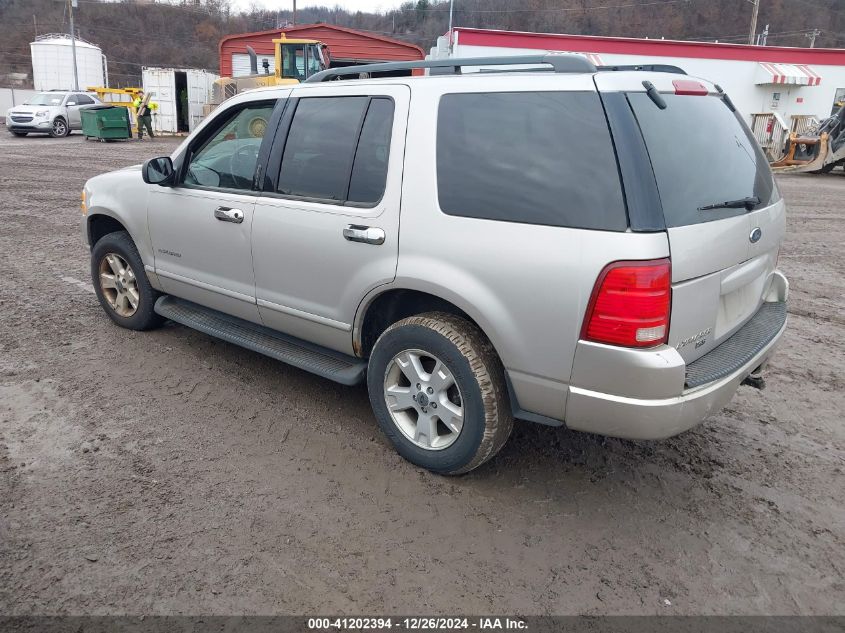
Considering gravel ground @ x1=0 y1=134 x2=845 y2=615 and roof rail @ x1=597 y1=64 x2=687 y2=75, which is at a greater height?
roof rail @ x1=597 y1=64 x2=687 y2=75

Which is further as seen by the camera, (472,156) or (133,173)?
(133,173)

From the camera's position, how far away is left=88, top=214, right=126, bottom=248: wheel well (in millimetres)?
5371

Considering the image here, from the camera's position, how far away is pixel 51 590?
8.53ft

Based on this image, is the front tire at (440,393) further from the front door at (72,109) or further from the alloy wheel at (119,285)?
the front door at (72,109)

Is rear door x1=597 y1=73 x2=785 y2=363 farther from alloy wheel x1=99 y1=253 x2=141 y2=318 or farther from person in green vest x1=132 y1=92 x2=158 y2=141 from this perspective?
person in green vest x1=132 y1=92 x2=158 y2=141

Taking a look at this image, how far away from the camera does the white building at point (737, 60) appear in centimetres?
2855

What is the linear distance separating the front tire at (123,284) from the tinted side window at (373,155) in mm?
2271

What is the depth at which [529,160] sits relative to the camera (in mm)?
2963

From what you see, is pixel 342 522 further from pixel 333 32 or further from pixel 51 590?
pixel 333 32

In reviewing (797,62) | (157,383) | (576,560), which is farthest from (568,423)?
(797,62)

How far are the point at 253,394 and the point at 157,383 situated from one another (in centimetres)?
68

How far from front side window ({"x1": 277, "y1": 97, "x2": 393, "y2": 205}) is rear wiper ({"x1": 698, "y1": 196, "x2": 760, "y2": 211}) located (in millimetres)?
1567

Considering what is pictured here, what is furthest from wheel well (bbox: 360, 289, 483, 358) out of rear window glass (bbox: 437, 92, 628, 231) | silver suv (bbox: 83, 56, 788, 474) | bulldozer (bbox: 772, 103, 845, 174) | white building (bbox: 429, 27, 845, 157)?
white building (bbox: 429, 27, 845, 157)

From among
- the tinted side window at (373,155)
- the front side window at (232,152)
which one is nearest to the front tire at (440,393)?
the tinted side window at (373,155)
